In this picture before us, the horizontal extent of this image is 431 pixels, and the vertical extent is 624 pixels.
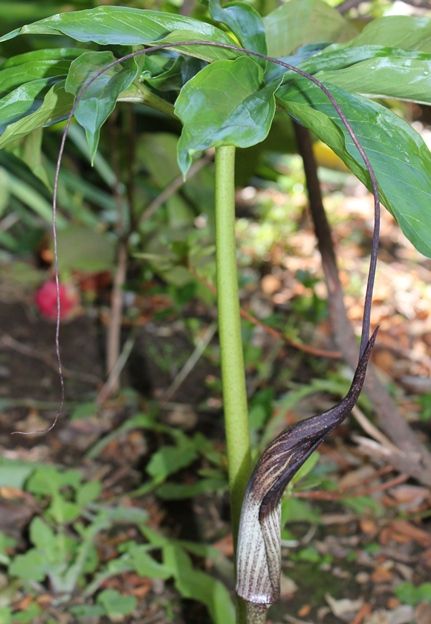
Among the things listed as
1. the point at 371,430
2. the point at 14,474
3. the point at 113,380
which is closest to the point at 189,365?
the point at 113,380

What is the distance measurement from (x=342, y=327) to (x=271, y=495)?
64cm

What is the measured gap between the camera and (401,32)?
0.73 meters

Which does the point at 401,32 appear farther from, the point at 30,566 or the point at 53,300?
the point at 53,300

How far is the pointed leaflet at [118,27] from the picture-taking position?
1.90 feet

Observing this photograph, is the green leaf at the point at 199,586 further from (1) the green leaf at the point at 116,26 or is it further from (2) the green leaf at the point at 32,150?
(1) the green leaf at the point at 116,26

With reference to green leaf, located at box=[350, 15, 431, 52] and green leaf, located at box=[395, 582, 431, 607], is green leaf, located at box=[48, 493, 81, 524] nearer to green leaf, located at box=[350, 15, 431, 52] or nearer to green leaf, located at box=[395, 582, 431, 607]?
green leaf, located at box=[395, 582, 431, 607]

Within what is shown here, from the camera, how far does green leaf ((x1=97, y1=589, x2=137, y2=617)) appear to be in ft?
3.91

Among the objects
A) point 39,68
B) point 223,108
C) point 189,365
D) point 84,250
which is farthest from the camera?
point 189,365

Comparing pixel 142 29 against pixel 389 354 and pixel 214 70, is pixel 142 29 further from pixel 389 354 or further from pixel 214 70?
pixel 389 354

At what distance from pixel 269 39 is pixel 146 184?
4.72 ft

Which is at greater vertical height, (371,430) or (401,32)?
(401,32)

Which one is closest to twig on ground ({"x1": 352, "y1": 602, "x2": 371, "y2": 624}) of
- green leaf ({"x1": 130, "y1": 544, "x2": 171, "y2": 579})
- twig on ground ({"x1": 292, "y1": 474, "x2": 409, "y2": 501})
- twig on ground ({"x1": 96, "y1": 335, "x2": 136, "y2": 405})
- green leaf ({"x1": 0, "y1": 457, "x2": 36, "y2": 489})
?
twig on ground ({"x1": 292, "y1": 474, "x2": 409, "y2": 501})

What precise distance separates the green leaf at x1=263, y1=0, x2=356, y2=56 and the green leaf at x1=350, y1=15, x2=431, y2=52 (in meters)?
0.11

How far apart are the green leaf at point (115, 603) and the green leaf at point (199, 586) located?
0.23ft
